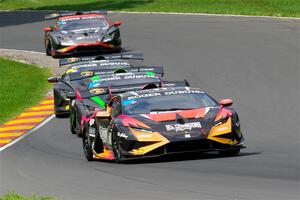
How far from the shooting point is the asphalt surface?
12547 mm

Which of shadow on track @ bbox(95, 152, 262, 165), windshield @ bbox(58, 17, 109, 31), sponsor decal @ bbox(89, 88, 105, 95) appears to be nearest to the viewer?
shadow on track @ bbox(95, 152, 262, 165)

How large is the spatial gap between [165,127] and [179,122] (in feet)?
0.74

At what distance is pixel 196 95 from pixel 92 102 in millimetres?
4056

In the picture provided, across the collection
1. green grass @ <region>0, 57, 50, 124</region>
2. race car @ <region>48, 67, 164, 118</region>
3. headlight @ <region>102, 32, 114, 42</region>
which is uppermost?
race car @ <region>48, 67, 164, 118</region>

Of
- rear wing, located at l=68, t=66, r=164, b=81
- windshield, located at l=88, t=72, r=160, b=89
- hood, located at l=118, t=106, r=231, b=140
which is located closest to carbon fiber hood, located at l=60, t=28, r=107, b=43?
rear wing, located at l=68, t=66, r=164, b=81

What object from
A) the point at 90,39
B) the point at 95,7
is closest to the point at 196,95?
the point at 90,39

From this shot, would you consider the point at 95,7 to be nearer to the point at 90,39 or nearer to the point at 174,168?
the point at 90,39

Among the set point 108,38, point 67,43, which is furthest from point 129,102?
point 67,43

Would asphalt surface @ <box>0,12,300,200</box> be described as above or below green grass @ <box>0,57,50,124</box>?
above

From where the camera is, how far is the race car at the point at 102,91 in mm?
19656

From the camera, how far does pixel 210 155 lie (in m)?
15.8

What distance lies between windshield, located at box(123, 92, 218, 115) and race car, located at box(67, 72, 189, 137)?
8.75ft

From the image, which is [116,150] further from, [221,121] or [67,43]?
[67,43]

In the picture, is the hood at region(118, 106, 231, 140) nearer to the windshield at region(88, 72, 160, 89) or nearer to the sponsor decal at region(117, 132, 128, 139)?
the sponsor decal at region(117, 132, 128, 139)
